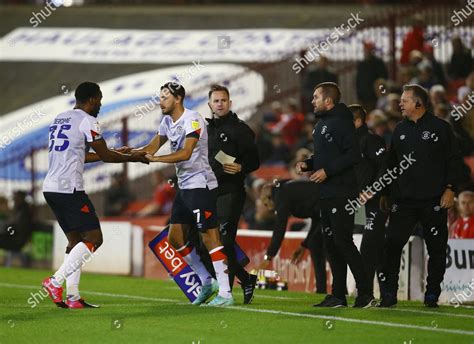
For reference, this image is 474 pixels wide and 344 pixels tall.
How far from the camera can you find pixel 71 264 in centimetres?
1230

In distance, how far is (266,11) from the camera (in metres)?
34.0

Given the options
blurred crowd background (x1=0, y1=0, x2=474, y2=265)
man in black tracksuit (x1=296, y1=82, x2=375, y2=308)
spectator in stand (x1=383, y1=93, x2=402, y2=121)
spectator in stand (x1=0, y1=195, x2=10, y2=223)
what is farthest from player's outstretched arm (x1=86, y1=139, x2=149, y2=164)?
spectator in stand (x1=0, y1=195, x2=10, y2=223)

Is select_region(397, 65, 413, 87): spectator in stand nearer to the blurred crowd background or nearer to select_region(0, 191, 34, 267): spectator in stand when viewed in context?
the blurred crowd background

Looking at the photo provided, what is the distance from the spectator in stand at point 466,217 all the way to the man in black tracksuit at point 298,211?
1.82m

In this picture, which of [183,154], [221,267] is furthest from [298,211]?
[183,154]

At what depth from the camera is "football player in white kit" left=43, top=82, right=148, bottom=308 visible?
12352mm

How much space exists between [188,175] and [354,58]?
1405cm

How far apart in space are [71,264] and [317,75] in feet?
38.2

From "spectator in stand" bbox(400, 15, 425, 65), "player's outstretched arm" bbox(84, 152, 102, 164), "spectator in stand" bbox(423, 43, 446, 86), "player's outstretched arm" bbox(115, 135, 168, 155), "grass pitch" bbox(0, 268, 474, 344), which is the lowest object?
"grass pitch" bbox(0, 268, 474, 344)

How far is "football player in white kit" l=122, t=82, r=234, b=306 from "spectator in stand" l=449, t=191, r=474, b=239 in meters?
3.77

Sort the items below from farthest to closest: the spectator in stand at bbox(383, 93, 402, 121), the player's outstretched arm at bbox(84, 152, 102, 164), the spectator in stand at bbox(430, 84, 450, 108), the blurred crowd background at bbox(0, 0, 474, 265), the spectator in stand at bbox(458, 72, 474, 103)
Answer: the spectator in stand at bbox(458, 72, 474, 103) < the blurred crowd background at bbox(0, 0, 474, 265) < the spectator in stand at bbox(383, 93, 402, 121) < the spectator in stand at bbox(430, 84, 450, 108) < the player's outstretched arm at bbox(84, 152, 102, 164)

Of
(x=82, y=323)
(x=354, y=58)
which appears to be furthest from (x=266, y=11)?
(x=82, y=323)

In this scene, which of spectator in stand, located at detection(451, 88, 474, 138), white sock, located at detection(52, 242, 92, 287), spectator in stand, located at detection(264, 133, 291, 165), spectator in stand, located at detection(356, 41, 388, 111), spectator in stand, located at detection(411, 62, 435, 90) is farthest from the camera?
spectator in stand, located at detection(264, 133, 291, 165)

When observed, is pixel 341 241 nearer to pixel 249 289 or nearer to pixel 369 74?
pixel 249 289
